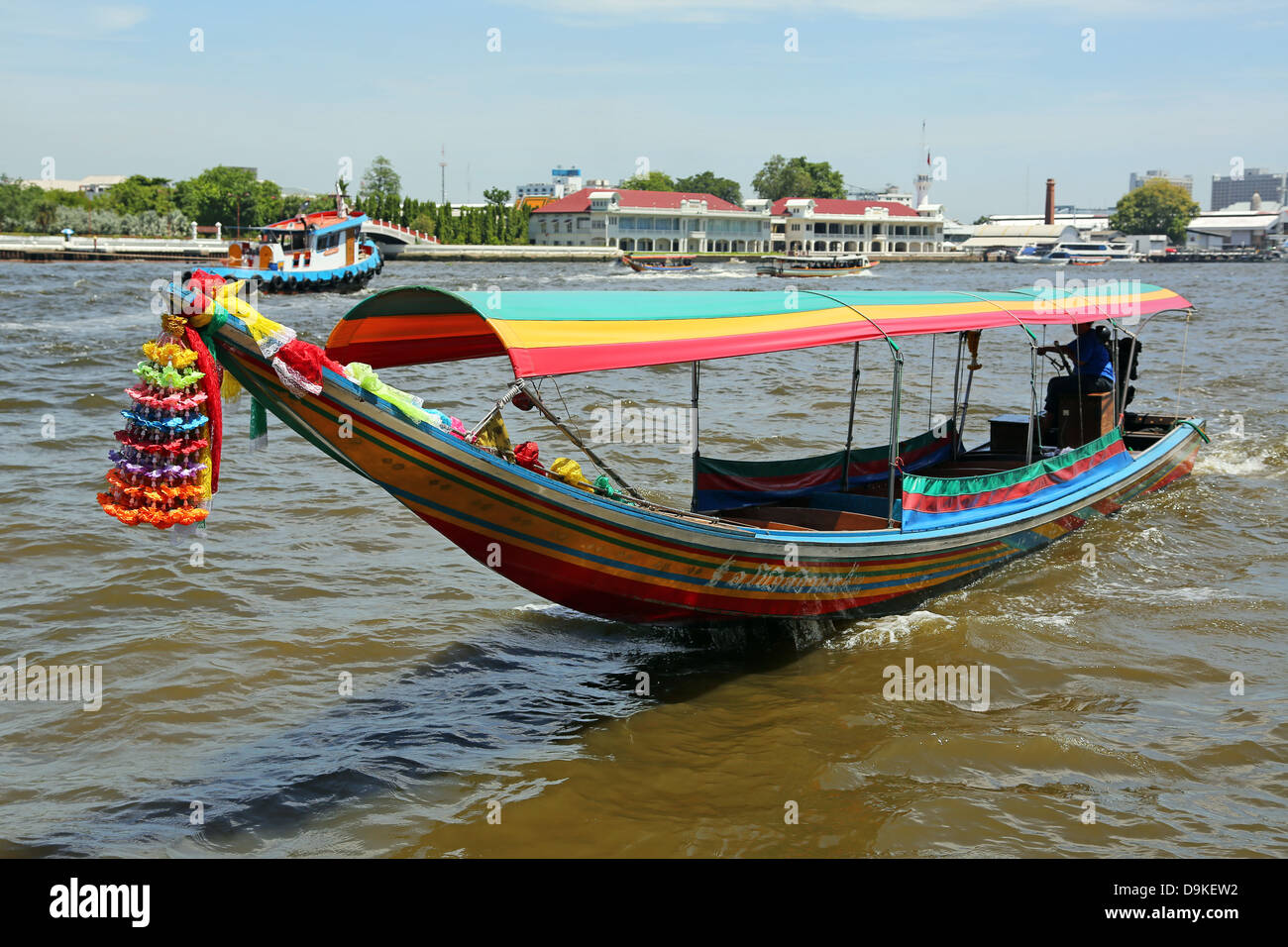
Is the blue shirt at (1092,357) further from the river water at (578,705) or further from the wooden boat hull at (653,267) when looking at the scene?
the wooden boat hull at (653,267)

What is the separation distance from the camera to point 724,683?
248 inches

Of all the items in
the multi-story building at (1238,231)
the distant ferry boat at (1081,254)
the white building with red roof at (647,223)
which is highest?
the multi-story building at (1238,231)

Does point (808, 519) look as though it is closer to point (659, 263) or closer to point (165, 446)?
point (165, 446)

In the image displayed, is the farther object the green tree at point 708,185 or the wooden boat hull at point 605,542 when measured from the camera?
the green tree at point 708,185

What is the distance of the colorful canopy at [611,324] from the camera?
16.6 ft

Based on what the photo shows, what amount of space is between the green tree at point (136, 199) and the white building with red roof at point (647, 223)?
87.0ft

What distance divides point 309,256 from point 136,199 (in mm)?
47129

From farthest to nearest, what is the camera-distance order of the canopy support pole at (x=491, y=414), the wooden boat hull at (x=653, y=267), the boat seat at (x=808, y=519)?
the wooden boat hull at (x=653, y=267) < the boat seat at (x=808, y=519) < the canopy support pole at (x=491, y=414)

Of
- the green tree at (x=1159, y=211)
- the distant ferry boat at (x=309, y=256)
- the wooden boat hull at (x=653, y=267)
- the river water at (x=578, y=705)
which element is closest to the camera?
the river water at (x=578, y=705)

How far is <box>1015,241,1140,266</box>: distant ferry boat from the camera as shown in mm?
77812

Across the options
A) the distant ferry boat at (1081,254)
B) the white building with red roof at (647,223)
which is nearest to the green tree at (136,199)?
the white building with red roof at (647,223)

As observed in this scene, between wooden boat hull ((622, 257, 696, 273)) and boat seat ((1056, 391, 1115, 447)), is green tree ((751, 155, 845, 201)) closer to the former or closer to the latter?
wooden boat hull ((622, 257, 696, 273))

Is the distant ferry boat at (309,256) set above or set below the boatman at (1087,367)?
above
